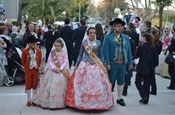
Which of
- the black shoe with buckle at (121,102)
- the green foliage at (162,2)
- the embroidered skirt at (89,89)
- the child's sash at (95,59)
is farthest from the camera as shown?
the green foliage at (162,2)

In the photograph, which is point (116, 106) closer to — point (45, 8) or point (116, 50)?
point (116, 50)

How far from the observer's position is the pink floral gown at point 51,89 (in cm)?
742

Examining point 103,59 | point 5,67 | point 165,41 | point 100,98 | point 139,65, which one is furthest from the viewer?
point 165,41

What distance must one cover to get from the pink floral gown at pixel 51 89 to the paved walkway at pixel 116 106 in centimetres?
15

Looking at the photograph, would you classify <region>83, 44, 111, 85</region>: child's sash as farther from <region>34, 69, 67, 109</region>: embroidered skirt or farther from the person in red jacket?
the person in red jacket

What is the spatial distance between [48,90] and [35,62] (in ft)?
2.50

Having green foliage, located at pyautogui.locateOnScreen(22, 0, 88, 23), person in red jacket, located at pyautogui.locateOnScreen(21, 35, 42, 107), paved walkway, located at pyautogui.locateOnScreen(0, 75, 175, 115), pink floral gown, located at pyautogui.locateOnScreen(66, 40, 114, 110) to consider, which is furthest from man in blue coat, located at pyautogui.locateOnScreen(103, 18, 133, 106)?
green foliage, located at pyautogui.locateOnScreen(22, 0, 88, 23)

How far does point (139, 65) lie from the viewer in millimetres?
8336

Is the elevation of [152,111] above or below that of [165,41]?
below

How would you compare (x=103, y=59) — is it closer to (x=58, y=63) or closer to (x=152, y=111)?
(x=58, y=63)

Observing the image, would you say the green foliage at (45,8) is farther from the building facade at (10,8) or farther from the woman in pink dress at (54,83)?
the woman in pink dress at (54,83)

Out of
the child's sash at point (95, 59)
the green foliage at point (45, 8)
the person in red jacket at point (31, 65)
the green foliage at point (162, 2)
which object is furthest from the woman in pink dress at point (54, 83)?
the green foliage at point (45, 8)

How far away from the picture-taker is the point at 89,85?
721cm

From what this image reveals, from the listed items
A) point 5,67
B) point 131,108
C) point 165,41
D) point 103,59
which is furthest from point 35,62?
point 165,41
